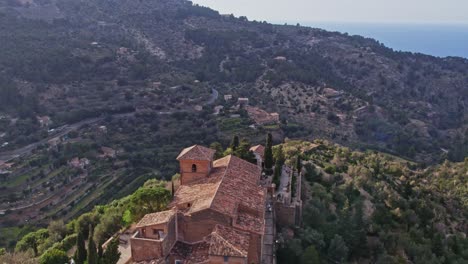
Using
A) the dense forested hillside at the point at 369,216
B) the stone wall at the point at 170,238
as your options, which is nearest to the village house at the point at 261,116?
the dense forested hillside at the point at 369,216

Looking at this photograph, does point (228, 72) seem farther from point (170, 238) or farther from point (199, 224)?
point (170, 238)

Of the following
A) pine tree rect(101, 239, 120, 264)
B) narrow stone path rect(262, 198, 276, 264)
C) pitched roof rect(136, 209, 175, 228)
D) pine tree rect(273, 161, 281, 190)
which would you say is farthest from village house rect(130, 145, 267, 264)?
pine tree rect(273, 161, 281, 190)

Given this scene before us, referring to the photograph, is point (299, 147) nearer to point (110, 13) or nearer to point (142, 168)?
point (142, 168)

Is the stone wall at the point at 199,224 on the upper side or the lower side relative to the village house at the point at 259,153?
upper

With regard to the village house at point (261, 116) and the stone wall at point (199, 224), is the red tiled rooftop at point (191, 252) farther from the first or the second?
the village house at point (261, 116)

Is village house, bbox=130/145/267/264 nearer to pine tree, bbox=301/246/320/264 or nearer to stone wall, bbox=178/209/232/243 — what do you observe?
stone wall, bbox=178/209/232/243

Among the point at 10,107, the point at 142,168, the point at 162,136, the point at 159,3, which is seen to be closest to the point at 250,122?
the point at 162,136
